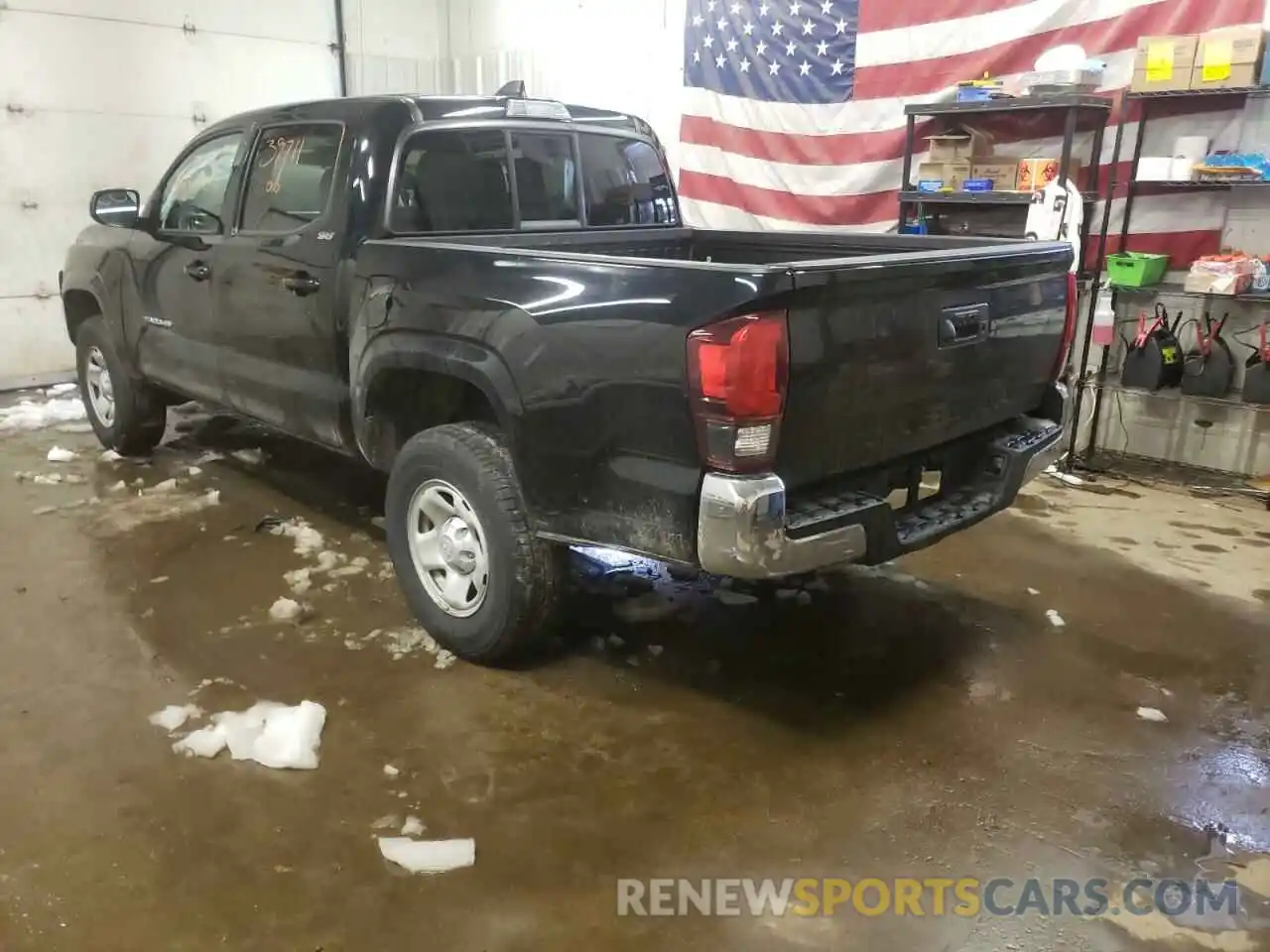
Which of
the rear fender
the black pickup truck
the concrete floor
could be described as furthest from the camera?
the rear fender

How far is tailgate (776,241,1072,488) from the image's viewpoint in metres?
2.49

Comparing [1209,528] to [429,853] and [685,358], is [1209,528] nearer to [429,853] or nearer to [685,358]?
[685,358]

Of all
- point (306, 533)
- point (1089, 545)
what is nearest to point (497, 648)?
point (306, 533)

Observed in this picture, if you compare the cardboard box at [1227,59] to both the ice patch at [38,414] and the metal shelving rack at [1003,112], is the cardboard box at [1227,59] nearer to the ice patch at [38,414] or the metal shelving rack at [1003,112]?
the metal shelving rack at [1003,112]

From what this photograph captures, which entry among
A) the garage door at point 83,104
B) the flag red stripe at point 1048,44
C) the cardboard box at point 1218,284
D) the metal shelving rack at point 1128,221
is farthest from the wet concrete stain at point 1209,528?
the garage door at point 83,104

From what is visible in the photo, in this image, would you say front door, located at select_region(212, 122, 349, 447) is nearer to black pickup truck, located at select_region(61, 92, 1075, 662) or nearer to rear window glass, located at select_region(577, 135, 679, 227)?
black pickup truck, located at select_region(61, 92, 1075, 662)

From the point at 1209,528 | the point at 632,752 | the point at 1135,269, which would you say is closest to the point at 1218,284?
the point at 1135,269

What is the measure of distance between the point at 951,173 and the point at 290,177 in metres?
3.74

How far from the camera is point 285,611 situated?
3688 mm

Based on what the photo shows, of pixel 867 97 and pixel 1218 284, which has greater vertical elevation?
pixel 867 97

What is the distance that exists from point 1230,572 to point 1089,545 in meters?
0.56

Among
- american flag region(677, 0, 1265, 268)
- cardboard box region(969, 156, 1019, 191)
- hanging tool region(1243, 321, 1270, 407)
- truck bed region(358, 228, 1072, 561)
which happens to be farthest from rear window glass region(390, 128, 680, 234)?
hanging tool region(1243, 321, 1270, 407)

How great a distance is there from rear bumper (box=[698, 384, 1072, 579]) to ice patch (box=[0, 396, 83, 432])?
19.2ft

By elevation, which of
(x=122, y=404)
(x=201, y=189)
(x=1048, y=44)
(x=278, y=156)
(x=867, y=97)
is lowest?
(x=122, y=404)
